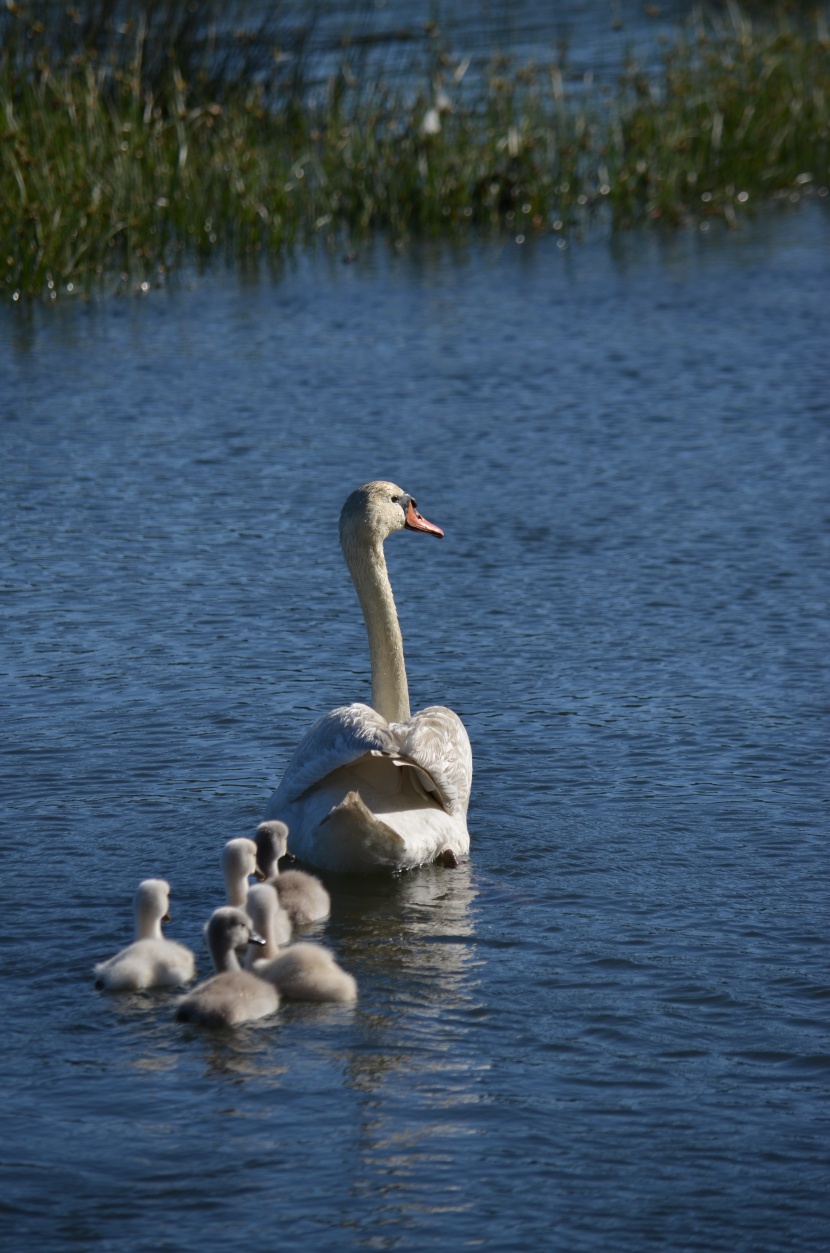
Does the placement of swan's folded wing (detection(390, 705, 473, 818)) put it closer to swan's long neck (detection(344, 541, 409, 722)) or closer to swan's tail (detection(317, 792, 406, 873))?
swan's tail (detection(317, 792, 406, 873))

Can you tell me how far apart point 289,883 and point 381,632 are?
1710 mm

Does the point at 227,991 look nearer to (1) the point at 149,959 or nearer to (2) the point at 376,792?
(1) the point at 149,959

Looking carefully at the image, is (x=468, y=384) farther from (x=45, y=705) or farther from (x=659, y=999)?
(x=659, y=999)

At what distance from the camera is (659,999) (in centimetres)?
634

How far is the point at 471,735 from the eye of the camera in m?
8.89

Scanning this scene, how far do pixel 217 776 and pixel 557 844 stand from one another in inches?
62.5

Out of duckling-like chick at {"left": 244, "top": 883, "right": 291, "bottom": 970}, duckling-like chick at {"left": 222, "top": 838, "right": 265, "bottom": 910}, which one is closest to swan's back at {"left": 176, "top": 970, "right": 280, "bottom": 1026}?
duckling-like chick at {"left": 244, "top": 883, "right": 291, "bottom": 970}

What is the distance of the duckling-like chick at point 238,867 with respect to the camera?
266 inches

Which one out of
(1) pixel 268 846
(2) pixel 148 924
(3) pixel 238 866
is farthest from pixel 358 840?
(2) pixel 148 924

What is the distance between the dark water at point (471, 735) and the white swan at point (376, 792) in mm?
183

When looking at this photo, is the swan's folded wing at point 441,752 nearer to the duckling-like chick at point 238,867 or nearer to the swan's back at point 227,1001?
the duckling-like chick at point 238,867

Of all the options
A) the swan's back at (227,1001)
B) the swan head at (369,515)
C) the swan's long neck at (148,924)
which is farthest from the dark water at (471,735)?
the swan head at (369,515)

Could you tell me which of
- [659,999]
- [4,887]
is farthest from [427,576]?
[659,999]

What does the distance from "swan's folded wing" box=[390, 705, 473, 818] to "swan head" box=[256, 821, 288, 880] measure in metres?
0.53
